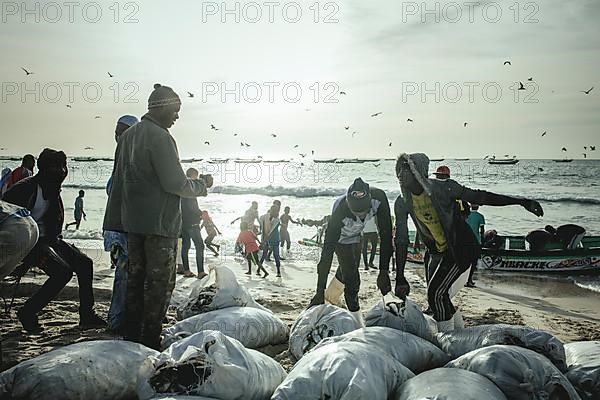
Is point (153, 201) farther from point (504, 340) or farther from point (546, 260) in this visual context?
point (546, 260)

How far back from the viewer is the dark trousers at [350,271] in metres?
4.72

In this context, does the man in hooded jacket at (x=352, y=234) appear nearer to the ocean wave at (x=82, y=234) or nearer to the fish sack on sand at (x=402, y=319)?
the fish sack on sand at (x=402, y=319)

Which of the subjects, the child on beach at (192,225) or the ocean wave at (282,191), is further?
the ocean wave at (282,191)

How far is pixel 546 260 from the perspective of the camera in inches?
456

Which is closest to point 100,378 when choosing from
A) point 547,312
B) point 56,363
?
point 56,363

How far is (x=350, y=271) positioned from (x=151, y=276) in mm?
1817

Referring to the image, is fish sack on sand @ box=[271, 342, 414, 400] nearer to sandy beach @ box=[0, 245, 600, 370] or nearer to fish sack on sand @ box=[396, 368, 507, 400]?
fish sack on sand @ box=[396, 368, 507, 400]

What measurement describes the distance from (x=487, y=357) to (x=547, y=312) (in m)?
5.94

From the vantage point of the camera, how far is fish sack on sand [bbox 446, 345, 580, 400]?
255 centimetres

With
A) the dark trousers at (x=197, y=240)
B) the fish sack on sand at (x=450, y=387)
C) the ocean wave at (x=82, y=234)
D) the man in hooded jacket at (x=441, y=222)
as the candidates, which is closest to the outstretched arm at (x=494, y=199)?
the man in hooded jacket at (x=441, y=222)

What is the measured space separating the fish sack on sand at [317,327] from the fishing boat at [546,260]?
8.71m

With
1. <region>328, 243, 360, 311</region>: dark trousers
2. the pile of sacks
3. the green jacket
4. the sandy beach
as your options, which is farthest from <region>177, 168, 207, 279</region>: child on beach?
the pile of sacks

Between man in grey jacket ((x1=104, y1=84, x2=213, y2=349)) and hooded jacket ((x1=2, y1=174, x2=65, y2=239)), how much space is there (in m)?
1.16

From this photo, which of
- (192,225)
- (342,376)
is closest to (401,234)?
(342,376)
